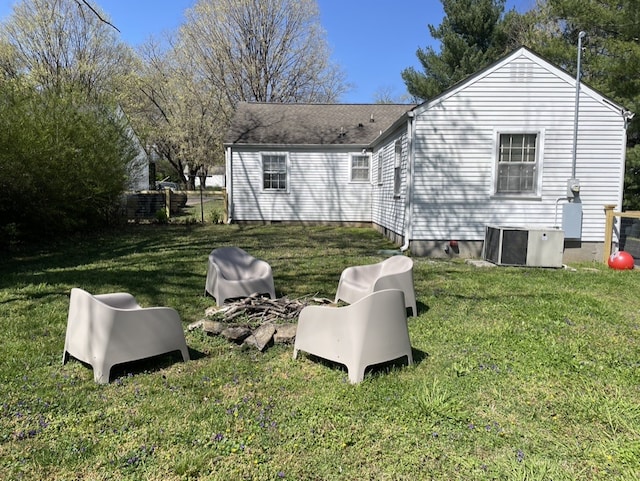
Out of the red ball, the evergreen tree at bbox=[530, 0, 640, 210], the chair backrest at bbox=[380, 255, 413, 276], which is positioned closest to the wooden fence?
the red ball

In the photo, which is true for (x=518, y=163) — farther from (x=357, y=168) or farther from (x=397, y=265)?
(x=357, y=168)

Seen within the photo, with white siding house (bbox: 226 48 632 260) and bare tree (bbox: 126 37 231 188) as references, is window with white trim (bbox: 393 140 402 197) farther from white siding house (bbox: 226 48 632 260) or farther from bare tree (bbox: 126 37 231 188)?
bare tree (bbox: 126 37 231 188)

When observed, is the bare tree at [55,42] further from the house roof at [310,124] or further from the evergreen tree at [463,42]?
the evergreen tree at [463,42]

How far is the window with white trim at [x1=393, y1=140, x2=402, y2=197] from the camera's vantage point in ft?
35.5

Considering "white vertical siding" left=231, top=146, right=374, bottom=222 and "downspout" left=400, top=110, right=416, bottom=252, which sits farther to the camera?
"white vertical siding" left=231, top=146, right=374, bottom=222

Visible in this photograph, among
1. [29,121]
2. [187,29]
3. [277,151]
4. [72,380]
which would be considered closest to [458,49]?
[277,151]

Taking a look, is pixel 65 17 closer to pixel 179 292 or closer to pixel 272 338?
pixel 179 292

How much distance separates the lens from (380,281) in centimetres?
489

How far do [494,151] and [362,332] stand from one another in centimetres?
744

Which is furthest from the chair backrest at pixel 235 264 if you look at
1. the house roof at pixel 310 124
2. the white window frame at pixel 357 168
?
the white window frame at pixel 357 168

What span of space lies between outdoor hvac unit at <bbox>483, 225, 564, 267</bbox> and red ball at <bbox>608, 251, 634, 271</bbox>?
1082mm

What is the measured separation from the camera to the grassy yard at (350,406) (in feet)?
8.05

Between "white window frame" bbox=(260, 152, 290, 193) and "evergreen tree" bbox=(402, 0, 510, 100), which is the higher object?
"evergreen tree" bbox=(402, 0, 510, 100)

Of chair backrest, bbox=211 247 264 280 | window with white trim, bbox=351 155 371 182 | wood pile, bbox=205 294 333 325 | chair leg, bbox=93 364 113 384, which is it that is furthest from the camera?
window with white trim, bbox=351 155 371 182
